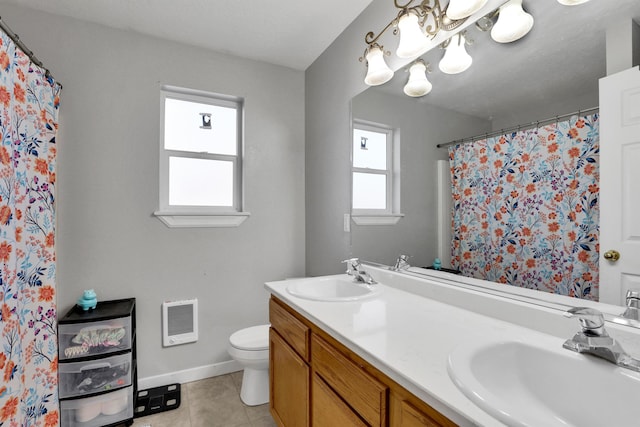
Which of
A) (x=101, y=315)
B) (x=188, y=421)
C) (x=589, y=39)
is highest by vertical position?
(x=589, y=39)

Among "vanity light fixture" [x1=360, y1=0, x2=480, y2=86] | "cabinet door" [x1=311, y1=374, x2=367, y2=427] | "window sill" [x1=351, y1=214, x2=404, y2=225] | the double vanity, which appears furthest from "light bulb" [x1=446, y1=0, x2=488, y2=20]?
"cabinet door" [x1=311, y1=374, x2=367, y2=427]

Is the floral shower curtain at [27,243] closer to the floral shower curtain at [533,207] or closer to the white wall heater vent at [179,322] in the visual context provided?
the white wall heater vent at [179,322]

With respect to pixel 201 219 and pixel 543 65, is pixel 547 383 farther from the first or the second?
pixel 201 219

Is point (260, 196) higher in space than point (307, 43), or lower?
lower

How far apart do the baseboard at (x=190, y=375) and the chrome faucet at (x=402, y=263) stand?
1590 millimetres

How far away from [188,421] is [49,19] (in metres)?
2.61

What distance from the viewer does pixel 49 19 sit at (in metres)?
1.88

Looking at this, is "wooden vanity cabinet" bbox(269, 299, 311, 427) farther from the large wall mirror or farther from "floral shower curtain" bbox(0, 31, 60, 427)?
"floral shower curtain" bbox(0, 31, 60, 427)

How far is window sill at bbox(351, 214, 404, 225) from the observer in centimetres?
164

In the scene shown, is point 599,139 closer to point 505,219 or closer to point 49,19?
point 505,219

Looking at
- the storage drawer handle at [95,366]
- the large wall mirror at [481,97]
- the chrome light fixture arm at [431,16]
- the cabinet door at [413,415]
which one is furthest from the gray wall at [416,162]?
the storage drawer handle at [95,366]

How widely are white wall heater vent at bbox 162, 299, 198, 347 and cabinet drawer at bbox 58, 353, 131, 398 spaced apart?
360 millimetres

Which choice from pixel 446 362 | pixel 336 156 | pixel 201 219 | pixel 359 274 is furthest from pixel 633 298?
pixel 201 219

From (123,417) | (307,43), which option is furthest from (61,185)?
(307,43)
